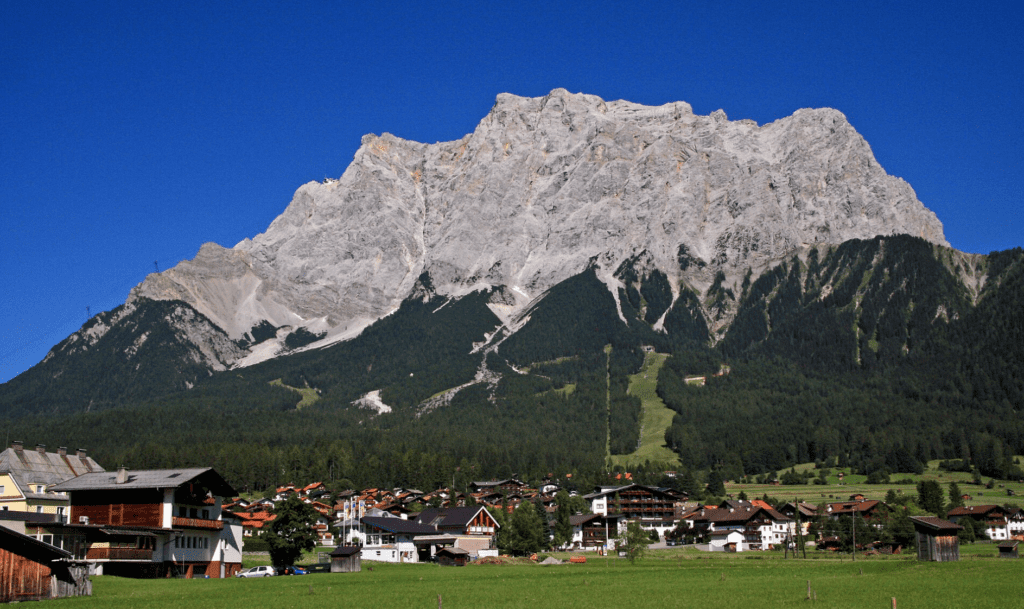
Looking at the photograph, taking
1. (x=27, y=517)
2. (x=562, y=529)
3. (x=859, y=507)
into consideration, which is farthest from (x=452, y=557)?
(x=859, y=507)

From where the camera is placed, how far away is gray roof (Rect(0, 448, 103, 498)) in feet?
267

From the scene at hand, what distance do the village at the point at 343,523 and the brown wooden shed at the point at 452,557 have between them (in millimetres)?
141

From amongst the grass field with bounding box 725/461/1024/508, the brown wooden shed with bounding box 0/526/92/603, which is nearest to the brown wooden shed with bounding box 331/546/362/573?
the brown wooden shed with bounding box 0/526/92/603

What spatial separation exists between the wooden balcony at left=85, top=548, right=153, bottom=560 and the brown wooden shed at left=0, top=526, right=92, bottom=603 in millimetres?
18081

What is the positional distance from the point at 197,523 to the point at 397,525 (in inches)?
1408

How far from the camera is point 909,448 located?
18925 centimetres

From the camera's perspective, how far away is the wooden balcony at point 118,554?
6362 centimetres

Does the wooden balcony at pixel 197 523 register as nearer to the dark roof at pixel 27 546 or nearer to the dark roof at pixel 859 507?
the dark roof at pixel 27 546

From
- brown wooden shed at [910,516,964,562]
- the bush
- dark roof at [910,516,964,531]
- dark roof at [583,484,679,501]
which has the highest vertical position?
dark roof at [583,484,679,501]

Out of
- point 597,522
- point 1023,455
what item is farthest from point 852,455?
point 597,522

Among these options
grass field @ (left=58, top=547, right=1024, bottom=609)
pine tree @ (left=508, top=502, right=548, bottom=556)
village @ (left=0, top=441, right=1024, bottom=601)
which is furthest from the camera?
pine tree @ (left=508, top=502, right=548, bottom=556)

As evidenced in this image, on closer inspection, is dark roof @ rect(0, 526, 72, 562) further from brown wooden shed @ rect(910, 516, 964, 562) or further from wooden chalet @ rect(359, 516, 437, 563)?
brown wooden shed @ rect(910, 516, 964, 562)

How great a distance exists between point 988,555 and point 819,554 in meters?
17.2

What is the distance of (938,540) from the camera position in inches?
2766
